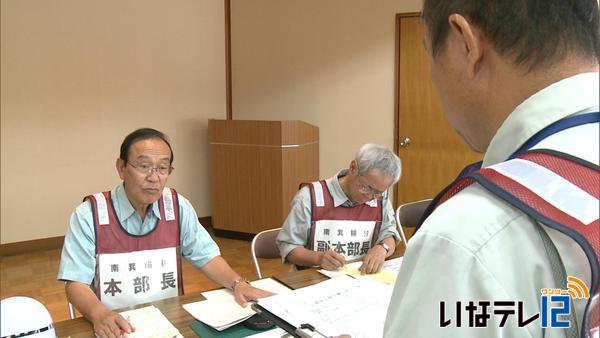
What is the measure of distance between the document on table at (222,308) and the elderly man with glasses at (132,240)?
79mm

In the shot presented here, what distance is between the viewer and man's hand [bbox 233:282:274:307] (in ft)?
5.39

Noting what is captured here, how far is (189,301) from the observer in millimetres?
1652

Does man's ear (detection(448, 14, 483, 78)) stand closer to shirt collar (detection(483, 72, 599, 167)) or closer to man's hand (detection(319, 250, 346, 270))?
shirt collar (detection(483, 72, 599, 167))

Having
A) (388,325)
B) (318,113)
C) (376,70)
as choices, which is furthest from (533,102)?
(318,113)

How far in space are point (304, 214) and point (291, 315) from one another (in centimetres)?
93

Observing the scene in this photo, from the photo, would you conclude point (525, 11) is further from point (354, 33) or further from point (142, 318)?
point (354, 33)

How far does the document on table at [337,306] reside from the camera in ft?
4.60

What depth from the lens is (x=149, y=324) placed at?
1467 millimetres

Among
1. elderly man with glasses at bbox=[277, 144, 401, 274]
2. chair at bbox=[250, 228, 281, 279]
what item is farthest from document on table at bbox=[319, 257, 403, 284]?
chair at bbox=[250, 228, 281, 279]

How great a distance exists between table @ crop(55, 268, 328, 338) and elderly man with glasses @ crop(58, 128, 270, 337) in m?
0.18

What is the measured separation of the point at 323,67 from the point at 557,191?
501cm

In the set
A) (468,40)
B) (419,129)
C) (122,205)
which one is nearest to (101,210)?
(122,205)

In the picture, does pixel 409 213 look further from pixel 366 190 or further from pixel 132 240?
pixel 132 240

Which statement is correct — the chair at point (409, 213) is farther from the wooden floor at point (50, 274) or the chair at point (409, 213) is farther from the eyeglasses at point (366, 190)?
the wooden floor at point (50, 274)
